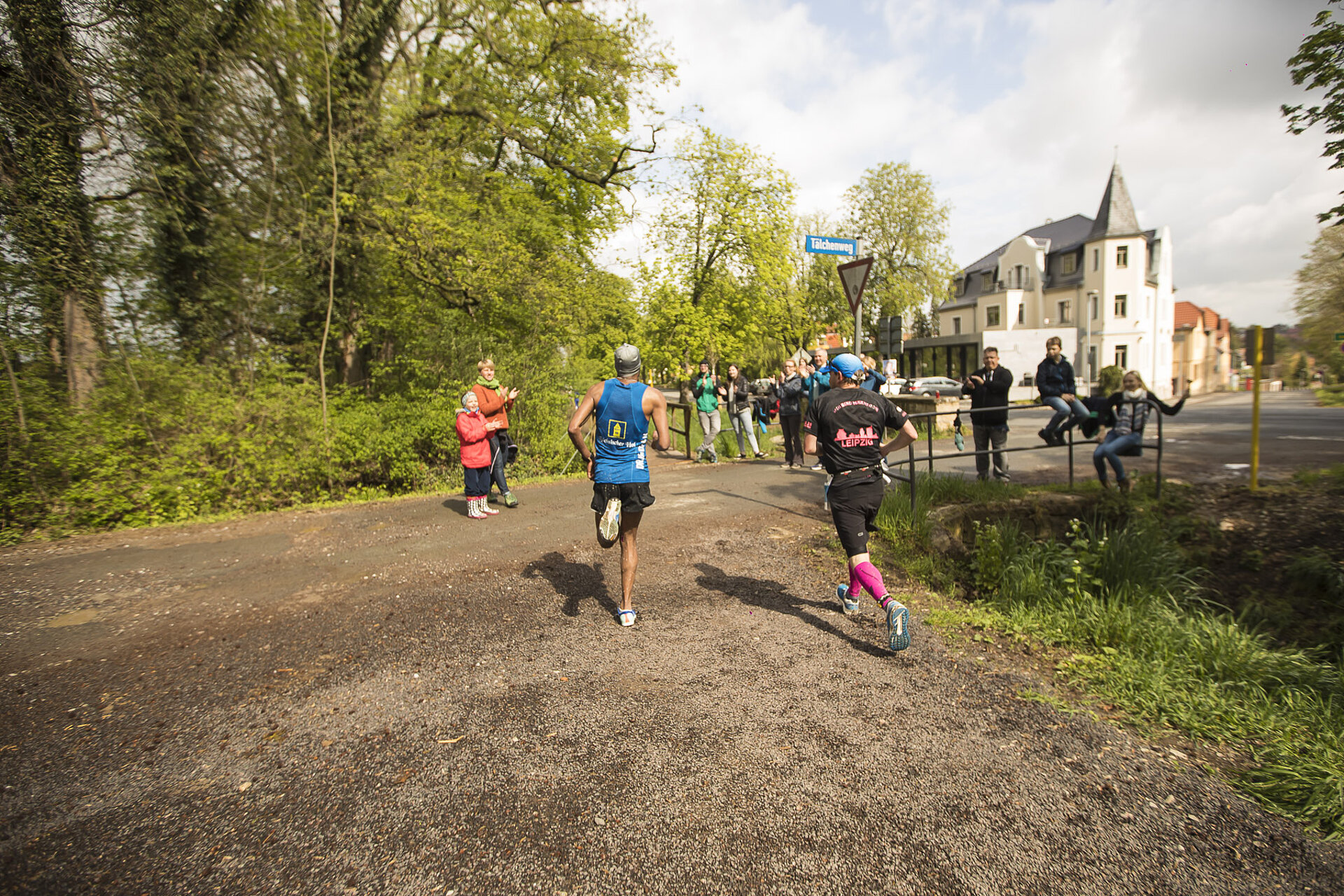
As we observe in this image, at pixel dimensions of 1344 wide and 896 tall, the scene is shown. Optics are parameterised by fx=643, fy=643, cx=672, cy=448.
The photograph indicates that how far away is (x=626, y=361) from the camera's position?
4641 millimetres

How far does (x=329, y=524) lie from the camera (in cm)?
799

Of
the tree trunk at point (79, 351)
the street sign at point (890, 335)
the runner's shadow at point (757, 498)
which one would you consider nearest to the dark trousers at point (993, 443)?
the runner's shadow at point (757, 498)

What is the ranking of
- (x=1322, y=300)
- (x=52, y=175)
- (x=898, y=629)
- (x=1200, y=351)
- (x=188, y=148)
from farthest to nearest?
(x=1200, y=351) → (x=1322, y=300) → (x=188, y=148) → (x=52, y=175) → (x=898, y=629)

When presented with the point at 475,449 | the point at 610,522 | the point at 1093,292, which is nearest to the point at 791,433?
the point at 475,449

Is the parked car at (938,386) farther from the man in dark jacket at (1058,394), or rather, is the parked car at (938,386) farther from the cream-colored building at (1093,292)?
the man in dark jacket at (1058,394)

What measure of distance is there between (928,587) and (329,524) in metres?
6.93

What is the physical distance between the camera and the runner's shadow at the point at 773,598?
15.2 feet

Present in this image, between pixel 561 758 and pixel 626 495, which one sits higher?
pixel 626 495

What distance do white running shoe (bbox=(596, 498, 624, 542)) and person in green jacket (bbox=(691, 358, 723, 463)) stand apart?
8066mm

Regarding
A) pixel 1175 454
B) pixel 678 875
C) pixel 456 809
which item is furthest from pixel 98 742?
pixel 1175 454

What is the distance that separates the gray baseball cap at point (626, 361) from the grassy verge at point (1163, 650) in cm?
303

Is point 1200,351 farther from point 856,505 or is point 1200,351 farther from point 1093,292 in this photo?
point 856,505

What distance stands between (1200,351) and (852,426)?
74999mm

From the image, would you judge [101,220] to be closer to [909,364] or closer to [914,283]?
[914,283]
